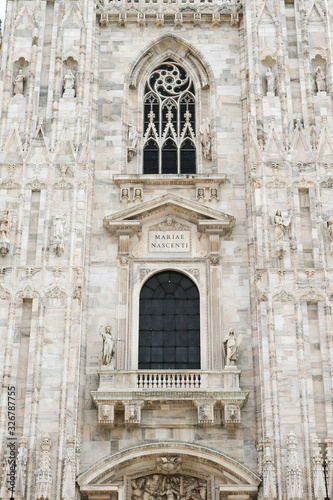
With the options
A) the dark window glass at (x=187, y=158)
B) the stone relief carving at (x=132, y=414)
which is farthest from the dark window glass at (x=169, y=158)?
the stone relief carving at (x=132, y=414)

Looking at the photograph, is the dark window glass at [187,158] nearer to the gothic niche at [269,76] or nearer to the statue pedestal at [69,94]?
the gothic niche at [269,76]

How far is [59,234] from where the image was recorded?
69.6 ft

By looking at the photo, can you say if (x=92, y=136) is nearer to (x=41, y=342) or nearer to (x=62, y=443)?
(x=41, y=342)

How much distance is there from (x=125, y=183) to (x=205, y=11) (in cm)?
641

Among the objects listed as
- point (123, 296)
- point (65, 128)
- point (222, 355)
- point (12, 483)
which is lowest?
point (12, 483)

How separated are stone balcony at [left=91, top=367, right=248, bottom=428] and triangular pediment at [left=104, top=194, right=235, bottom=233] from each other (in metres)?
4.10

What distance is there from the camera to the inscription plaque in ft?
72.8

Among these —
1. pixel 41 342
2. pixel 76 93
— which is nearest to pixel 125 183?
pixel 76 93

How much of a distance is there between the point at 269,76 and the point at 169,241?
18.4 ft

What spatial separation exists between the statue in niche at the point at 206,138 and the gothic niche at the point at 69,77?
3803 mm

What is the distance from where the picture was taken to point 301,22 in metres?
24.3

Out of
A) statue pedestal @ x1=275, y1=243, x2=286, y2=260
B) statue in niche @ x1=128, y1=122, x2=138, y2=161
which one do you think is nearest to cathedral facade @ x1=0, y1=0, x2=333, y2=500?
statue pedestal @ x1=275, y1=243, x2=286, y2=260

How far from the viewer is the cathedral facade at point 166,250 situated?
1931 cm

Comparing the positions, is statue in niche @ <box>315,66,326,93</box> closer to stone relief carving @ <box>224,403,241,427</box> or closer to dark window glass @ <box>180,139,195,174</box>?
dark window glass @ <box>180,139,195,174</box>
